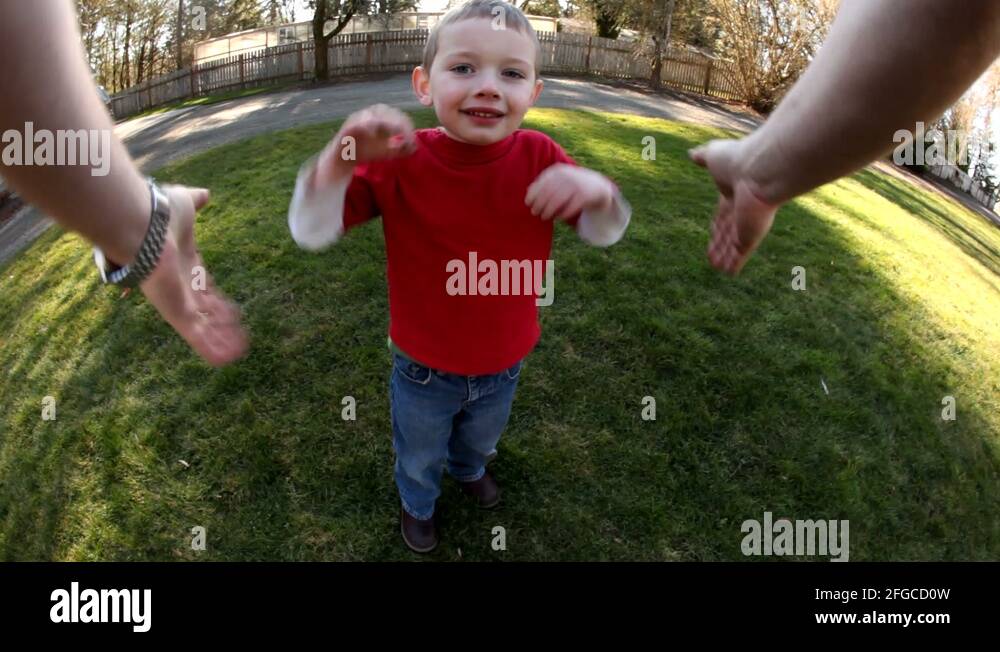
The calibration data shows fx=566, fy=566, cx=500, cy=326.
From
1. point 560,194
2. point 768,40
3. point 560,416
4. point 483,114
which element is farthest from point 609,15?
point 560,194

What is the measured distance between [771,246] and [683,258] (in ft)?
3.49

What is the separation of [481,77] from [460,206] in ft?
1.17

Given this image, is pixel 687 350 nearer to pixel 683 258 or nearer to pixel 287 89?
pixel 683 258

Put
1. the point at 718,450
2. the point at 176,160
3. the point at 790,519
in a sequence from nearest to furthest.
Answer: the point at 790,519, the point at 718,450, the point at 176,160

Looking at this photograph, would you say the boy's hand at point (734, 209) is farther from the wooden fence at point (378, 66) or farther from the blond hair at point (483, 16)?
the wooden fence at point (378, 66)

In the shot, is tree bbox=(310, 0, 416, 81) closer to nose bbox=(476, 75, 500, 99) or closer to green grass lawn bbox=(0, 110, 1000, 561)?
green grass lawn bbox=(0, 110, 1000, 561)

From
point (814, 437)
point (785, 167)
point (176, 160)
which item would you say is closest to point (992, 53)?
point (785, 167)

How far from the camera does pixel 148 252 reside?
95 cm

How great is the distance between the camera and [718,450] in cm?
303

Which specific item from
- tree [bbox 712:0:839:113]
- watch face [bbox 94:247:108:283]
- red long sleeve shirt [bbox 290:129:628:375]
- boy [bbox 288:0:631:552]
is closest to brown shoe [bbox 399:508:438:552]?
boy [bbox 288:0:631:552]

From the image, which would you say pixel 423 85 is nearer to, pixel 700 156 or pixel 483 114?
pixel 483 114

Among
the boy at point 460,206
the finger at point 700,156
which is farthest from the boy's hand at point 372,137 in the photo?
the finger at point 700,156

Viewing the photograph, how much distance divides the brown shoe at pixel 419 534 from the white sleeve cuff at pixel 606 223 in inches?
59.9
